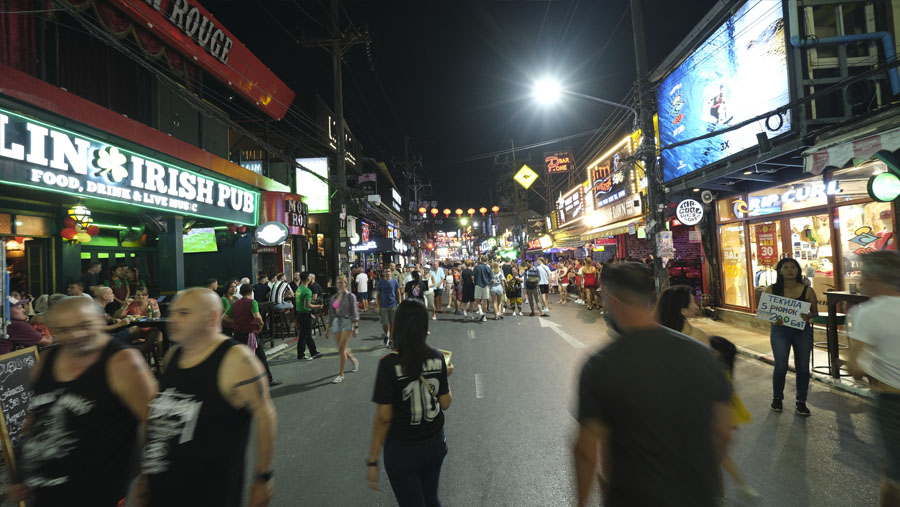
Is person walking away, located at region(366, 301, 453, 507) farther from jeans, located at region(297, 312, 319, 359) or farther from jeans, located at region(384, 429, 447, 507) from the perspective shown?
jeans, located at region(297, 312, 319, 359)

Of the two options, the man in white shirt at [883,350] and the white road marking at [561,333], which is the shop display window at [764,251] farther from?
the man in white shirt at [883,350]

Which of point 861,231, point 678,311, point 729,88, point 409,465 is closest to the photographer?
point 409,465

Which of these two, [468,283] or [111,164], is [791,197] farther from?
[111,164]

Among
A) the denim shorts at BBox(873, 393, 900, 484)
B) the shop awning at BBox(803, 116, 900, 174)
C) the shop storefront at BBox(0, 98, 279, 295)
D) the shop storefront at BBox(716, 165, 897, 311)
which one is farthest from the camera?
the shop storefront at BBox(716, 165, 897, 311)

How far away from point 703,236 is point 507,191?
44936mm

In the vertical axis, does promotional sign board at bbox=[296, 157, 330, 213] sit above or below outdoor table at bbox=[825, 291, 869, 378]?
above

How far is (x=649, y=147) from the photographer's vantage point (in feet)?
36.4

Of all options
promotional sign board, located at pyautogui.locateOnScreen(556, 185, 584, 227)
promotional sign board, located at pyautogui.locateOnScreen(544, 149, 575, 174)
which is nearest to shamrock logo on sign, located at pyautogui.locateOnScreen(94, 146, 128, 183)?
promotional sign board, located at pyautogui.locateOnScreen(556, 185, 584, 227)

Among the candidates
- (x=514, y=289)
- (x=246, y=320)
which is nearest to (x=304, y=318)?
(x=246, y=320)

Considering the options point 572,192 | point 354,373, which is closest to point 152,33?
point 354,373

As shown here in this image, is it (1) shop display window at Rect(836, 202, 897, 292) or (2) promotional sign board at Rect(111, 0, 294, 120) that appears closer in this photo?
(1) shop display window at Rect(836, 202, 897, 292)

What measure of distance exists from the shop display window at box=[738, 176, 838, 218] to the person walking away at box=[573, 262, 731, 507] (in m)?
10.2

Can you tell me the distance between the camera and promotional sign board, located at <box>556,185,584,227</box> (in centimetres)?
2725

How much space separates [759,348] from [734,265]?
183 inches
